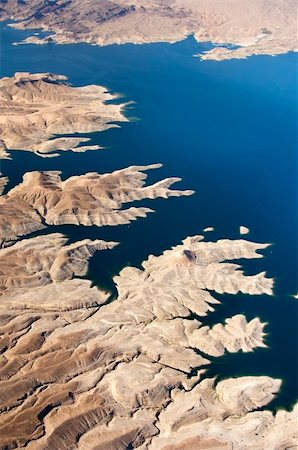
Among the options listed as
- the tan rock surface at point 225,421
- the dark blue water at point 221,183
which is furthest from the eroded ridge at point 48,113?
the tan rock surface at point 225,421

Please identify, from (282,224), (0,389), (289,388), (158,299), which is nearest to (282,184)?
(282,224)

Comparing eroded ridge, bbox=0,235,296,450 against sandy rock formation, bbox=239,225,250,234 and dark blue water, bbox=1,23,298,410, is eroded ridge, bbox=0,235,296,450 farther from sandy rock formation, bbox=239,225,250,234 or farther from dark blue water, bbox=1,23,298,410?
sandy rock formation, bbox=239,225,250,234

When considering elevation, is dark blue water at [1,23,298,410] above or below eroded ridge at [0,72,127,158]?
below

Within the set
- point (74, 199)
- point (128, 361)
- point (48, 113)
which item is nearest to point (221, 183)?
point (74, 199)

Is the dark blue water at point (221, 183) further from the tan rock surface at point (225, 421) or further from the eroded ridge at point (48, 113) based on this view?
the eroded ridge at point (48, 113)

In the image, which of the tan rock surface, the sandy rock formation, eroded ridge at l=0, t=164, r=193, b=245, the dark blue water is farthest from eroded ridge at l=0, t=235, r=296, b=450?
the sandy rock formation

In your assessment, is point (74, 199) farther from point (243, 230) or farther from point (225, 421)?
point (225, 421)

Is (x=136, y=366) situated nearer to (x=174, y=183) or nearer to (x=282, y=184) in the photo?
(x=174, y=183)
